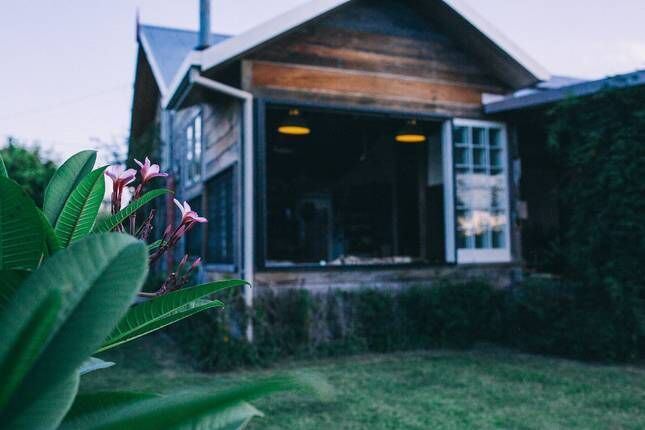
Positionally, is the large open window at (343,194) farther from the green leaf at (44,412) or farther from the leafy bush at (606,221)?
the green leaf at (44,412)

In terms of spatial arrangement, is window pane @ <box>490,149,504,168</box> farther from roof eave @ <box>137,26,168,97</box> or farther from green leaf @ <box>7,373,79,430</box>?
green leaf @ <box>7,373,79,430</box>

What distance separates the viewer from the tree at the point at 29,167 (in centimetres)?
772

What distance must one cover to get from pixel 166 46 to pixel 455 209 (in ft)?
26.3

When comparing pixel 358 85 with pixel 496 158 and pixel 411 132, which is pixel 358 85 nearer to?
pixel 411 132

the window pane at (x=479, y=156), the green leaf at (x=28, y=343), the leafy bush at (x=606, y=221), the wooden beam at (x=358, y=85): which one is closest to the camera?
the green leaf at (x=28, y=343)

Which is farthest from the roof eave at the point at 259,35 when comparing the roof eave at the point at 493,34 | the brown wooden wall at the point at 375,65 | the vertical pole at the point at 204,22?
the roof eave at the point at 493,34

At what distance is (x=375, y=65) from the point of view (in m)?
7.64

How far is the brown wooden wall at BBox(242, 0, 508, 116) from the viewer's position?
7.14m

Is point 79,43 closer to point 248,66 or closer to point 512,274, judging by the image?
point 248,66

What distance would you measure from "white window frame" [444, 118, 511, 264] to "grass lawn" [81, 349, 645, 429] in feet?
4.59

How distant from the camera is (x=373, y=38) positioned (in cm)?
769

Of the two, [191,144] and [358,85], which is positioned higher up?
[358,85]

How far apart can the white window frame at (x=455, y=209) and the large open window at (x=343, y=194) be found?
2.37 m


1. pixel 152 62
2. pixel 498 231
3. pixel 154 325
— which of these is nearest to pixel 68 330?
pixel 154 325
